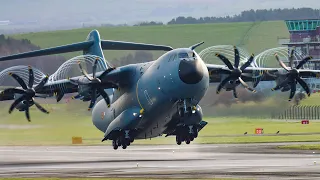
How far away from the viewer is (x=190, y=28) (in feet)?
458

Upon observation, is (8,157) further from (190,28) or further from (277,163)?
(190,28)

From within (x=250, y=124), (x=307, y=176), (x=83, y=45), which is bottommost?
(x=250, y=124)

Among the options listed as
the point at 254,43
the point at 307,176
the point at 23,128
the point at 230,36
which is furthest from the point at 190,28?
the point at 307,176

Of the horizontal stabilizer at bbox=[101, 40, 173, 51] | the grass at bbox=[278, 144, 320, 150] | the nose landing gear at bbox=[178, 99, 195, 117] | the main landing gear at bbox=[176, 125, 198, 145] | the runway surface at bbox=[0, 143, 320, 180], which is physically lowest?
the grass at bbox=[278, 144, 320, 150]

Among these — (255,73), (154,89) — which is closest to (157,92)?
(154,89)

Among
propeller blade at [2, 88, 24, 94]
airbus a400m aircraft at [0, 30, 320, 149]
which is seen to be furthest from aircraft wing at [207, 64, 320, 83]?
propeller blade at [2, 88, 24, 94]

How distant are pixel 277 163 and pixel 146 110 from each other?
9.33 meters

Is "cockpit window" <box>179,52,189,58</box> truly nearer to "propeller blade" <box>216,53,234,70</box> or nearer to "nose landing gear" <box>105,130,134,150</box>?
"propeller blade" <box>216,53,234,70</box>

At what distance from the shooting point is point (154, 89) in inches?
1921

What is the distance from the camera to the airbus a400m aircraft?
46844mm

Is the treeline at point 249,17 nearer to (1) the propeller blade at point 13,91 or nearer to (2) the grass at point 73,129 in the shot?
(2) the grass at point 73,129

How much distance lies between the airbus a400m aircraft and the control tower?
6942cm

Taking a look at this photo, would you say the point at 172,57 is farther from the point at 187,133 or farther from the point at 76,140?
the point at 76,140

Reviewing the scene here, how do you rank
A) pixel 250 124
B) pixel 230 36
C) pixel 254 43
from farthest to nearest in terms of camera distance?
pixel 230 36 < pixel 254 43 < pixel 250 124
